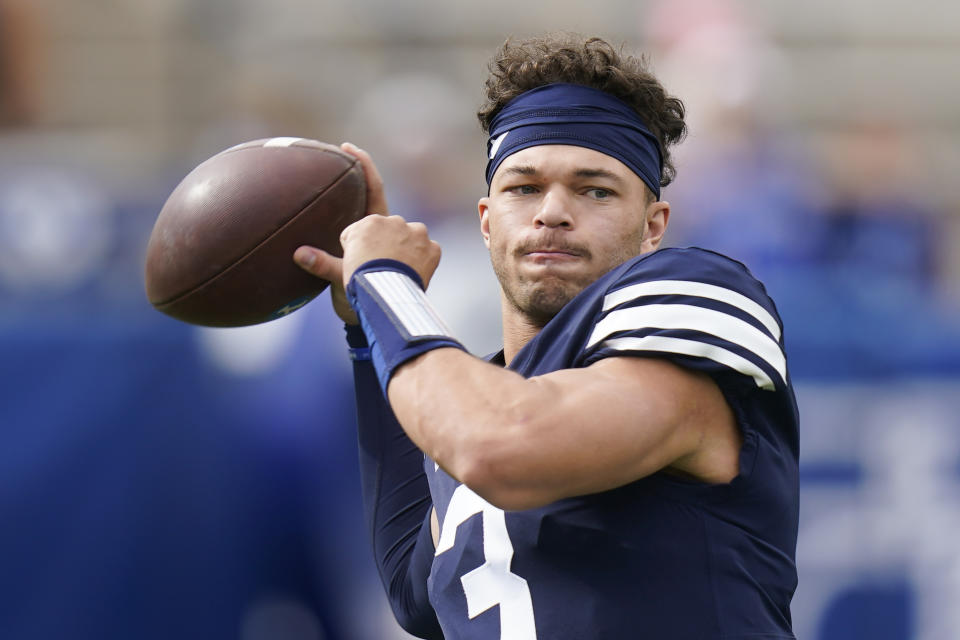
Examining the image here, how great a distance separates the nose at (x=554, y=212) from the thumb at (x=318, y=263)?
1.34 ft

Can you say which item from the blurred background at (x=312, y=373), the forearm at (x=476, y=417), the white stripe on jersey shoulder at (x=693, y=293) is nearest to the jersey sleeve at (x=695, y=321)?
the white stripe on jersey shoulder at (x=693, y=293)

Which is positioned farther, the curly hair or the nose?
the curly hair

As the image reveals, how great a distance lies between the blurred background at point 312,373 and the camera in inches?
147

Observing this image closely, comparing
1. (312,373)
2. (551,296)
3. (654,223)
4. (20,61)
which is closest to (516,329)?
(551,296)

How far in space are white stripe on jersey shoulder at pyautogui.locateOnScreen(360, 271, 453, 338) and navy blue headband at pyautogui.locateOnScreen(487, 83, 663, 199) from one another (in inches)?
24.5

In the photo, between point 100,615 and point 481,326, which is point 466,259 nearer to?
point 481,326

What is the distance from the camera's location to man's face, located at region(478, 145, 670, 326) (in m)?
2.38

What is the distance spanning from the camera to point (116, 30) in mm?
5824

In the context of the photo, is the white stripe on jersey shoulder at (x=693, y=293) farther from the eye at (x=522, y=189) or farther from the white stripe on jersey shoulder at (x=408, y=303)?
the eye at (x=522, y=189)

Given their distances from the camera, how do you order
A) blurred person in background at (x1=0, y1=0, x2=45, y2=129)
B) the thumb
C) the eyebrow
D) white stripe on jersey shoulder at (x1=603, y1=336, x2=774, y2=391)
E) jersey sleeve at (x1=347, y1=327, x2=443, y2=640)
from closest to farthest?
white stripe on jersey shoulder at (x1=603, y1=336, x2=774, y2=391)
the thumb
the eyebrow
jersey sleeve at (x1=347, y1=327, x2=443, y2=640)
blurred person in background at (x1=0, y1=0, x2=45, y2=129)

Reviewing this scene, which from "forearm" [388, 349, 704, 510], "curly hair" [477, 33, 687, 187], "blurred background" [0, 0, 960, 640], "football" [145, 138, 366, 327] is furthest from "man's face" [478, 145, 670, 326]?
"blurred background" [0, 0, 960, 640]

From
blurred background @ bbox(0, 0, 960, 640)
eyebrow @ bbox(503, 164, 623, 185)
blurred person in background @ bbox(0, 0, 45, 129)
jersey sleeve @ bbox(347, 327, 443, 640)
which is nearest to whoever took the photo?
eyebrow @ bbox(503, 164, 623, 185)

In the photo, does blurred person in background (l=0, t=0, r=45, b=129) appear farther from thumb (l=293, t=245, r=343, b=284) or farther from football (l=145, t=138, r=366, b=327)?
thumb (l=293, t=245, r=343, b=284)

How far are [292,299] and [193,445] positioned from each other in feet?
5.09
